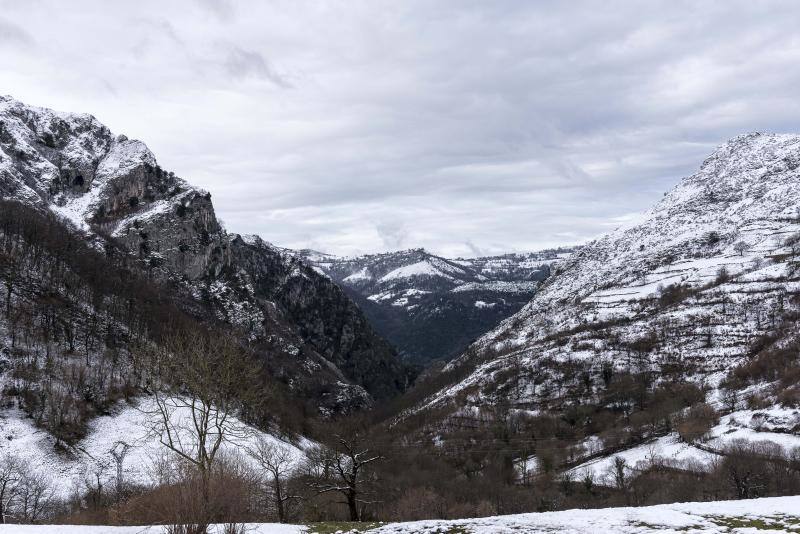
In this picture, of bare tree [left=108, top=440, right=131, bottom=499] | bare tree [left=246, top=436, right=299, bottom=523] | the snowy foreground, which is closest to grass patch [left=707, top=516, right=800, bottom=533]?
the snowy foreground

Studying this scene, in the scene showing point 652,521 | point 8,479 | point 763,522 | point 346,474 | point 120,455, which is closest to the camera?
point 763,522

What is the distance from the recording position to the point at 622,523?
30188mm

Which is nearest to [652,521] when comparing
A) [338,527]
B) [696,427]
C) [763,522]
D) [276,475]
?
[763,522]

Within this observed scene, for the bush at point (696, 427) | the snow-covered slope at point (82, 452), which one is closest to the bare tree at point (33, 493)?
the snow-covered slope at point (82, 452)

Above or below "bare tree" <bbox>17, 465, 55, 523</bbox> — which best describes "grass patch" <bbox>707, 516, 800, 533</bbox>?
above

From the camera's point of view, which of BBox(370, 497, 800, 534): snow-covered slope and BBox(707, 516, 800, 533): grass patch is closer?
BBox(707, 516, 800, 533): grass patch

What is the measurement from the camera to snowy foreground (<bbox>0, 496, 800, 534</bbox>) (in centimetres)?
2866

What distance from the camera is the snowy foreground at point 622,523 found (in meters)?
28.7

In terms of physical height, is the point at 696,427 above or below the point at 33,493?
below

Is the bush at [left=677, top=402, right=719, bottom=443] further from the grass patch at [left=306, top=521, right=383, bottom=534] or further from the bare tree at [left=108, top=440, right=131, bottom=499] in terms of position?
the grass patch at [left=306, top=521, right=383, bottom=534]

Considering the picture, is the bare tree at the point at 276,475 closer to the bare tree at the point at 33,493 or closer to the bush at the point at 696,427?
the bare tree at the point at 33,493

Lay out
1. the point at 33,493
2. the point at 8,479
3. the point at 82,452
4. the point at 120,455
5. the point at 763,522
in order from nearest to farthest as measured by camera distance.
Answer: the point at 763,522, the point at 8,479, the point at 33,493, the point at 120,455, the point at 82,452

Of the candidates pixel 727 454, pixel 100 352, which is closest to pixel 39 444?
pixel 100 352

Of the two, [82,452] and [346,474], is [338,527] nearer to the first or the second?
[346,474]
